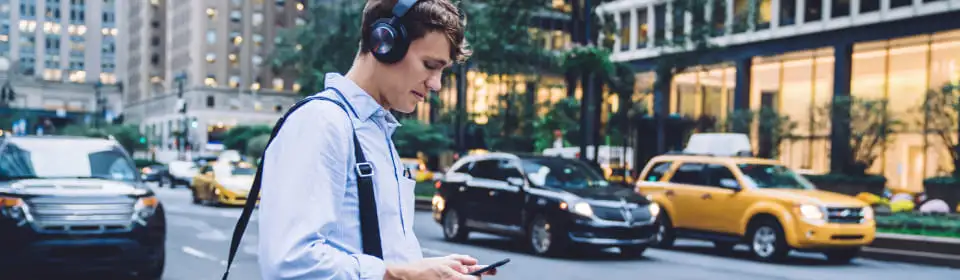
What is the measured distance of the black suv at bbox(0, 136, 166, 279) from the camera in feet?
28.7

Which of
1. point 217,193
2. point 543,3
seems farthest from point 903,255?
point 217,193

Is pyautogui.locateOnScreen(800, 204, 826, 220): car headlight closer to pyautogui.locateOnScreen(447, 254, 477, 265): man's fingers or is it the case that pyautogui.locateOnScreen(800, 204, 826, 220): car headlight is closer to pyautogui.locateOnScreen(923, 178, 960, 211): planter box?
pyautogui.locateOnScreen(447, 254, 477, 265): man's fingers

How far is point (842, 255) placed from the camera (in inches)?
573

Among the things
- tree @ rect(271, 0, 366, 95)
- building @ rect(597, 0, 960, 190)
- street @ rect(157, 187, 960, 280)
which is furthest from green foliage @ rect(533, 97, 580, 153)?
tree @ rect(271, 0, 366, 95)

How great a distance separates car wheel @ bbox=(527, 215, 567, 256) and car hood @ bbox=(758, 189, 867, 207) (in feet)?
11.0

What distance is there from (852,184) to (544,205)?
21256 mm

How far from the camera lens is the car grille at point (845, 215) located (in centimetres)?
1402

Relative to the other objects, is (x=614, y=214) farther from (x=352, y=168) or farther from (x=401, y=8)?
(x=352, y=168)

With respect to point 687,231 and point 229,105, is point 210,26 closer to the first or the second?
point 229,105

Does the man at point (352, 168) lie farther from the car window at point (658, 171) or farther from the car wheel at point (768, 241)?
the car window at point (658, 171)

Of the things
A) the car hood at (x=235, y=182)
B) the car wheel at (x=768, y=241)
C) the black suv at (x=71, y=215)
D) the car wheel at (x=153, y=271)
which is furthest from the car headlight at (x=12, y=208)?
the car hood at (x=235, y=182)

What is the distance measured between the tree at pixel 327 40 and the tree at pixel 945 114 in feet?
61.7

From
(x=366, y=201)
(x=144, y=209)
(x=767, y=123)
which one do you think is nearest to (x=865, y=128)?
(x=767, y=123)

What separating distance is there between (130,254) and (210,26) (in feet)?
312
